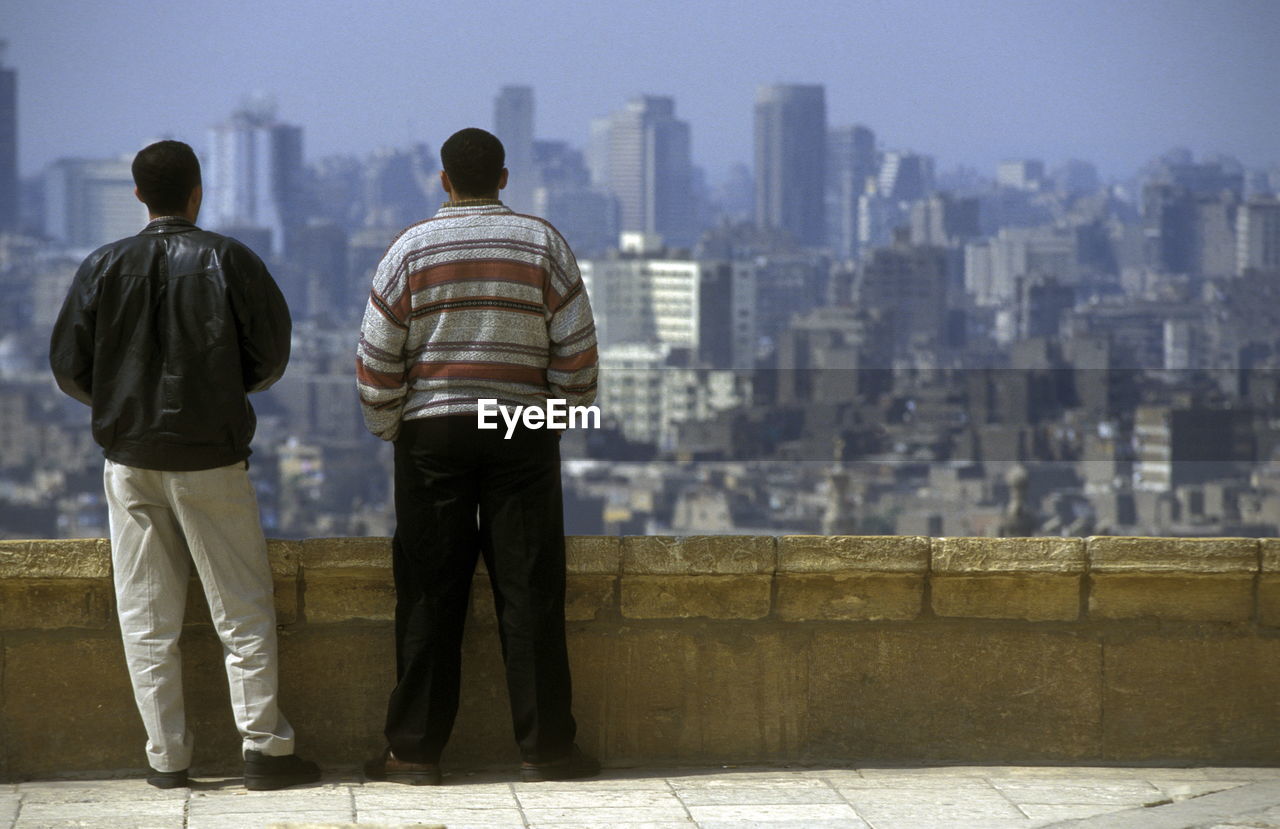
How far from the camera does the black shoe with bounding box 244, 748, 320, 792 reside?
11.0ft

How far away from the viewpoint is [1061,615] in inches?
145

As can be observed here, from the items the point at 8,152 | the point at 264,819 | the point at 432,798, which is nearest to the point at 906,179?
the point at 8,152

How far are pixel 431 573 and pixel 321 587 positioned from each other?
32 cm

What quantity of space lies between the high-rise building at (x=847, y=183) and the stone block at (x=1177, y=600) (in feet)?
459

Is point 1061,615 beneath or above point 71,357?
beneath

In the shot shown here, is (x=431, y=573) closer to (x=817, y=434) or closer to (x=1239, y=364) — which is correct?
(x=817, y=434)

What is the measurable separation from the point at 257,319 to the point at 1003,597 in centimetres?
171

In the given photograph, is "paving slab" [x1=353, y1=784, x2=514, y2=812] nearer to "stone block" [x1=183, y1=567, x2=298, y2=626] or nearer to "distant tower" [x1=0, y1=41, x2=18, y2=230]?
"stone block" [x1=183, y1=567, x2=298, y2=626]

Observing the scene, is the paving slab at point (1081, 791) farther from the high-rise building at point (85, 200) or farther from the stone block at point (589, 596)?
the high-rise building at point (85, 200)

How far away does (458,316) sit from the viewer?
3.36 meters

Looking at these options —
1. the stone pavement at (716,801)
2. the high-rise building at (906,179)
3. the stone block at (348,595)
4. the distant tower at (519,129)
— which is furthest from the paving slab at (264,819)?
the distant tower at (519,129)

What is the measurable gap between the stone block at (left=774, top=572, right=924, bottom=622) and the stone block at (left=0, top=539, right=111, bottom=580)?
145cm

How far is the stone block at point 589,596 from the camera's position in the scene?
3.66 meters

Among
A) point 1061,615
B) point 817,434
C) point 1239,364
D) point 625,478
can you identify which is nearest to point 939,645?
point 1061,615
